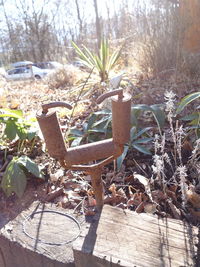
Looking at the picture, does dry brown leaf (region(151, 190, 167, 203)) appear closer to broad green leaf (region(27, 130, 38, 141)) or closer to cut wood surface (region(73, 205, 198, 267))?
cut wood surface (region(73, 205, 198, 267))

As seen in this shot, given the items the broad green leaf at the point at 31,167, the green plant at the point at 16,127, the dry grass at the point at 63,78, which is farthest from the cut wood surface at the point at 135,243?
the dry grass at the point at 63,78

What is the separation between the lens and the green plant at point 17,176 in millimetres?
1478

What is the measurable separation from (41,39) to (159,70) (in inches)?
713

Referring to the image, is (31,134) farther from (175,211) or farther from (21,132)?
(175,211)

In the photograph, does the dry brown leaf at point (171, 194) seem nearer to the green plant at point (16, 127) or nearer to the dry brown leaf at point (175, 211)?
the dry brown leaf at point (175, 211)

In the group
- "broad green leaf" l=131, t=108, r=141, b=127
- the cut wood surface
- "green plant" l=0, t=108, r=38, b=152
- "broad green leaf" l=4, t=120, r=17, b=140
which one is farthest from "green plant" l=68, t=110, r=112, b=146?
the cut wood surface

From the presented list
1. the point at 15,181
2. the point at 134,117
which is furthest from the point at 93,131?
the point at 15,181

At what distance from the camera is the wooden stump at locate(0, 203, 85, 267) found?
0.88 meters

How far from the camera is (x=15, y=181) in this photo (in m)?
1.49

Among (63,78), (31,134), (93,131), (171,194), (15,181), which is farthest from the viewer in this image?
(63,78)

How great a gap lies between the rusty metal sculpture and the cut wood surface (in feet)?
0.66

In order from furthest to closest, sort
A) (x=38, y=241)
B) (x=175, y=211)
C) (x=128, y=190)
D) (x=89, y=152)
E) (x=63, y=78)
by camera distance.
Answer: (x=63, y=78) → (x=128, y=190) → (x=175, y=211) → (x=38, y=241) → (x=89, y=152)

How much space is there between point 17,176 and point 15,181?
1.2 inches

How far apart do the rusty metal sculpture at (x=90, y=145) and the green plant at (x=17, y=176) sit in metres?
0.80
